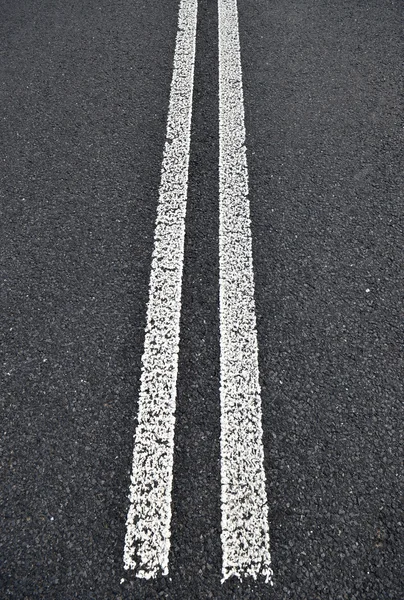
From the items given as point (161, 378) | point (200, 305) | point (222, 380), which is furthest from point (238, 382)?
point (200, 305)

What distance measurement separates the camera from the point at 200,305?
2125mm

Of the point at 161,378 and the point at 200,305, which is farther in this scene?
the point at 200,305

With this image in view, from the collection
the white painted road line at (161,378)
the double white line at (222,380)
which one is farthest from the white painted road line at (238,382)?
the white painted road line at (161,378)

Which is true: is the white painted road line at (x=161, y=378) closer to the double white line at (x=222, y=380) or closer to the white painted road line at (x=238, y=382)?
the double white line at (x=222, y=380)

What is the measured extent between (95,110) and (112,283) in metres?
1.34

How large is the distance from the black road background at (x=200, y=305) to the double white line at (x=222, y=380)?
0.12 feet

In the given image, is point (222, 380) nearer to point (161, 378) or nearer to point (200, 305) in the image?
point (161, 378)

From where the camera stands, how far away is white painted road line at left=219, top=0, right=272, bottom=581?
5.10 feet

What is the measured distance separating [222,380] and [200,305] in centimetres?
36

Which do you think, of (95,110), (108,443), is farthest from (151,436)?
(95,110)

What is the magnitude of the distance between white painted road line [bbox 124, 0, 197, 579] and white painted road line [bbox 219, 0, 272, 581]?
0.59 feet

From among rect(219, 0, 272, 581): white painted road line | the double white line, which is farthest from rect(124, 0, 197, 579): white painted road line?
rect(219, 0, 272, 581): white painted road line

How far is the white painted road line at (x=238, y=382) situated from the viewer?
1.56 metres

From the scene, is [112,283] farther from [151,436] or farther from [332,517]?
[332,517]
